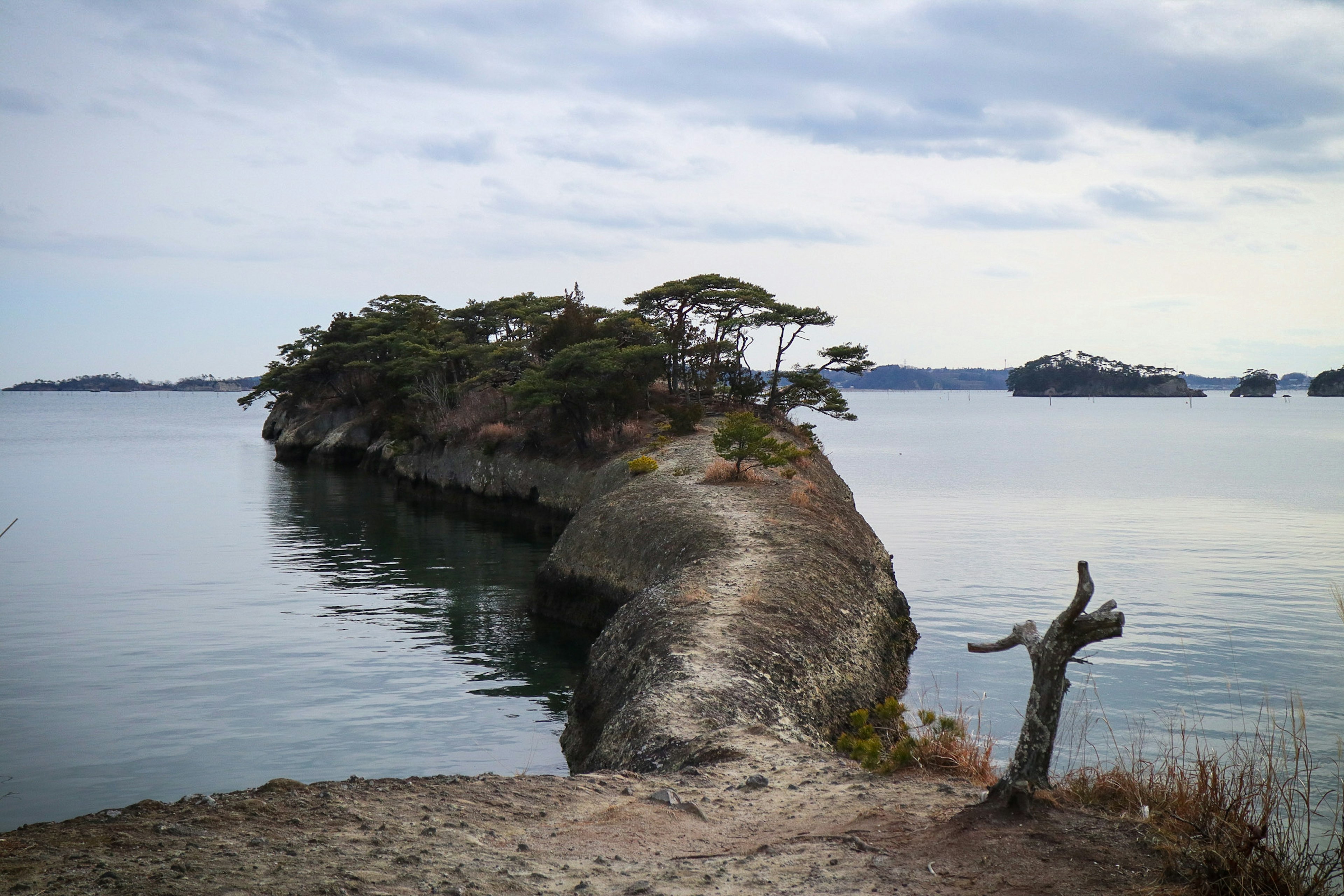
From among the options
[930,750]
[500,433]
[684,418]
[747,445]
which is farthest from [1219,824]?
[500,433]

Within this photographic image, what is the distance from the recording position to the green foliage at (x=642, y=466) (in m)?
30.6

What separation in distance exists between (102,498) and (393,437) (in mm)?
16909

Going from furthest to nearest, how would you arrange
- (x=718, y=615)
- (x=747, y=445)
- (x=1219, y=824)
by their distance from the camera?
1. (x=747, y=445)
2. (x=718, y=615)
3. (x=1219, y=824)

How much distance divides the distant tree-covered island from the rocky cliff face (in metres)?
9.30

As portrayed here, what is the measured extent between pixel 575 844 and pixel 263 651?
1517 centimetres

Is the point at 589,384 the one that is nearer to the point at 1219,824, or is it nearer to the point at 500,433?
the point at 500,433

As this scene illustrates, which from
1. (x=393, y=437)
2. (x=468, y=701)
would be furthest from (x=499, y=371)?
(x=468, y=701)

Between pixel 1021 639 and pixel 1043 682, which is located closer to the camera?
pixel 1043 682

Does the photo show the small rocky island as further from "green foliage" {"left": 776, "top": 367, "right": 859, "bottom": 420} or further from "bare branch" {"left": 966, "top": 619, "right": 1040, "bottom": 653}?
"green foliage" {"left": 776, "top": 367, "right": 859, "bottom": 420}

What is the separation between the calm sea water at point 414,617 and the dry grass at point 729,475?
17.6 feet

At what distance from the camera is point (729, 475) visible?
90.7 ft

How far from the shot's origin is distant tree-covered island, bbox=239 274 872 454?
41938 mm

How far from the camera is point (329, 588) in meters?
27.8

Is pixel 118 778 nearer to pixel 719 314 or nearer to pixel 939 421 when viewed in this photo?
pixel 719 314
